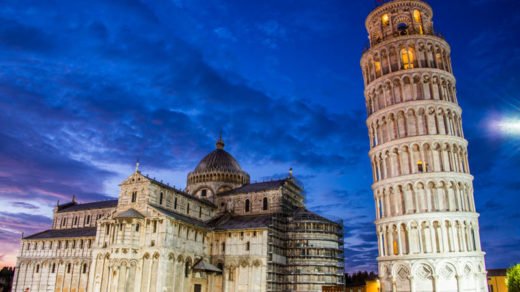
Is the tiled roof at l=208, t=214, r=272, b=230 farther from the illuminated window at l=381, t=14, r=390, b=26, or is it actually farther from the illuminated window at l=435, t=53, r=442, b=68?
the illuminated window at l=381, t=14, r=390, b=26

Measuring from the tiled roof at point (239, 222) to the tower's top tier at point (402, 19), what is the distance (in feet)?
88.1

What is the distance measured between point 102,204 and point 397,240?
170 feet

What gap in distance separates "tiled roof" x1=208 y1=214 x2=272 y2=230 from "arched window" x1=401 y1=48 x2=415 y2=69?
85.3 feet

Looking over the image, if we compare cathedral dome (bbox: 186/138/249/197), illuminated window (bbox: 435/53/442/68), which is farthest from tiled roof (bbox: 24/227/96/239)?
illuminated window (bbox: 435/53/442/68)

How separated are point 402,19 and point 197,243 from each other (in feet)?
125

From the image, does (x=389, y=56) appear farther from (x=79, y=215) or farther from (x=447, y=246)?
(x=79, y=215)

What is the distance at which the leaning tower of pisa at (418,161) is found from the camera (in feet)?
116

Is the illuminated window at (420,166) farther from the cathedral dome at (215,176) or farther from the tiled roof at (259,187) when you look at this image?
the cathedral dome at (215,176)

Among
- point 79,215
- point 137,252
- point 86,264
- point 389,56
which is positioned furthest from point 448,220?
point 79,215

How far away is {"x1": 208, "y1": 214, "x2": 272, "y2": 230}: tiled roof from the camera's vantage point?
5250 centimetres

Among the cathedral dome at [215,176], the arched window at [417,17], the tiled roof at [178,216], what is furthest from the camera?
the cathedral dome at [215,176]

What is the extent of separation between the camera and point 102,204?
68875 mm

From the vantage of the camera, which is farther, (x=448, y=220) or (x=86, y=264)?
(x=86, y=264)

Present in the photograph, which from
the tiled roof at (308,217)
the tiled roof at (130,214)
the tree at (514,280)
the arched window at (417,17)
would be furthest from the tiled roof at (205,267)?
the arched window at (417,17)
